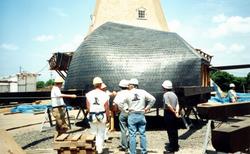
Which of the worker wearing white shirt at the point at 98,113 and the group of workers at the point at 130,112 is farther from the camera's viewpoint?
the worker wearing white shirt at the point at 98,113

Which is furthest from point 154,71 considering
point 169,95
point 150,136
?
point 169,95

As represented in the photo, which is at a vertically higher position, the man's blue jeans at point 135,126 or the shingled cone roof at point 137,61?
the shingled cone roof at point 137,61

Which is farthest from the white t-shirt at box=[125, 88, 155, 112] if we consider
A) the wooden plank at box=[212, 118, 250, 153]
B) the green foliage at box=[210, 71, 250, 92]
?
the green foliage at box=[210, 71, 250, 92]

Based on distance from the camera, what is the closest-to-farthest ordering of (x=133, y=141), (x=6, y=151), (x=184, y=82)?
(x=6, y=151) < (x=133, y=141) < (x=184, y=82)

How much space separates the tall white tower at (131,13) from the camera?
34438mm

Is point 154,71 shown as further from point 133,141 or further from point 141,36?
point 133,141

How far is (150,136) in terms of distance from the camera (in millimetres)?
11000

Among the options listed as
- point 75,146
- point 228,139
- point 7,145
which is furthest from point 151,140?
point 228,139

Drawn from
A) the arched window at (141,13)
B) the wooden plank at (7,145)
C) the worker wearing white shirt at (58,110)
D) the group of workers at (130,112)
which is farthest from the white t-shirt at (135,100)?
the arched window at (141,13)

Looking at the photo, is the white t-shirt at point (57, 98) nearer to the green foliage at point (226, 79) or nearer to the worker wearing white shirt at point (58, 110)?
the worker wearing white shirt at point (58, 110)

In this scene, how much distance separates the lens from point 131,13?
34.5 meters

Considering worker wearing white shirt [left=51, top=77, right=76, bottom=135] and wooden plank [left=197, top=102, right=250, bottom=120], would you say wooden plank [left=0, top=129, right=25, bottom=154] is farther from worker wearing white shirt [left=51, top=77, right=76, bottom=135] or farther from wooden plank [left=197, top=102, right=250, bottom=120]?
worker wearing white shirt [left=51, top=77, right=76, bottom=135]

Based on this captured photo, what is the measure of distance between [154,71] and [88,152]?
21.0ft

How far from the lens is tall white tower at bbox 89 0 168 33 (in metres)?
34.4
